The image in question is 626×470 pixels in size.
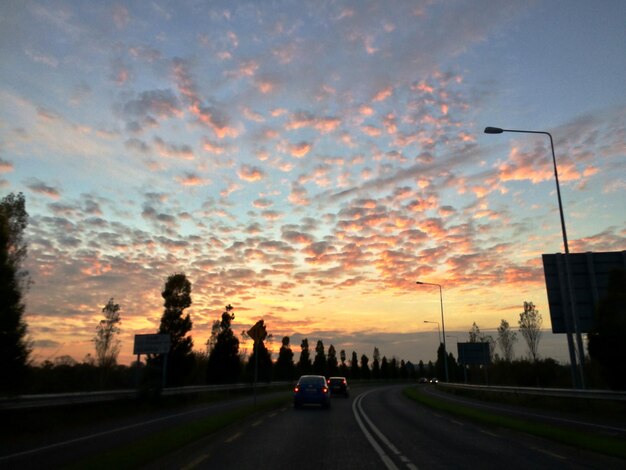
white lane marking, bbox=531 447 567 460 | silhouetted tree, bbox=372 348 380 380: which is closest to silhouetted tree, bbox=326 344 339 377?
Answer: silhouetted tree, bbox=372 348 380 380

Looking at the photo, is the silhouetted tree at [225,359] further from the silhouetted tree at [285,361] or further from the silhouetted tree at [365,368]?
the silhouetted tree at [365,368]

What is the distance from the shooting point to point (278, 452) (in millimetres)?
11148

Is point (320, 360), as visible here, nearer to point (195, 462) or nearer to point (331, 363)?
point (331, 363)

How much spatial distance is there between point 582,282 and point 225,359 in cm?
5278

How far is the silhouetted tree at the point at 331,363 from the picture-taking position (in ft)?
452

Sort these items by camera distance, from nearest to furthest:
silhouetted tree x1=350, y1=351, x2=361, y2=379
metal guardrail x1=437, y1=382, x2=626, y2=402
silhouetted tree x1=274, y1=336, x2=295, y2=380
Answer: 1. metal guardrail x1=437, y1=382, x2=626, y2=402
2. silhouetted tree x1=274, y1=336, x2=295, y2=380
3. silhouetted tree x1=350, y1=351, x2=361, y2=379

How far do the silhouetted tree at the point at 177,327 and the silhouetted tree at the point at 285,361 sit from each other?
54.9 m

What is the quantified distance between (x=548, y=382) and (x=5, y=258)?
1835 inches

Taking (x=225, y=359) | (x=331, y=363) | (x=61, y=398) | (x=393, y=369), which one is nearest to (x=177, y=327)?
(x=225, y=359)

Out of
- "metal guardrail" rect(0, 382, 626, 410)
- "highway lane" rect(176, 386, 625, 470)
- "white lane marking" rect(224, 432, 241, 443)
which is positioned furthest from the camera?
"metal guardrail" rect(0, 382, 626, 410)

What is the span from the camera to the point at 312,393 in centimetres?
2623

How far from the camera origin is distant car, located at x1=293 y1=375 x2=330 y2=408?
2606cm

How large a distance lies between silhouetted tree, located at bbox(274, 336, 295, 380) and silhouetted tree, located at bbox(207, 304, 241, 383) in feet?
117

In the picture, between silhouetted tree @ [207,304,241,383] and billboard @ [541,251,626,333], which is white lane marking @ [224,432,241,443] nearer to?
billboard @ [541,251,626,333]
